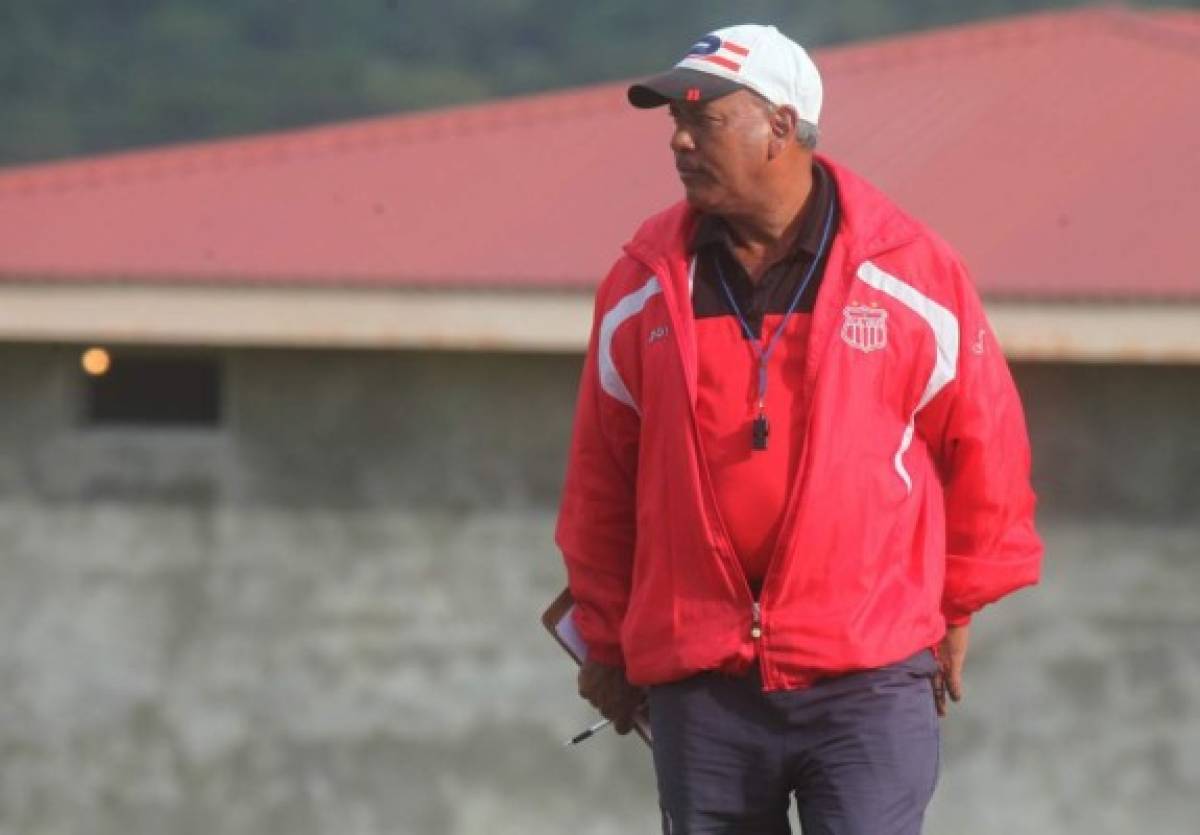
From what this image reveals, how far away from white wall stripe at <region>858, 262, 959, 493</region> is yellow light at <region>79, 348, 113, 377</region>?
204 inches

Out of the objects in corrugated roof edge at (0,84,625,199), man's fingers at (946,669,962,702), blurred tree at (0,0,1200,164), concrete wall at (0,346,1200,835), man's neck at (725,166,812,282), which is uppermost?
man's neck at (725,166,812,282)

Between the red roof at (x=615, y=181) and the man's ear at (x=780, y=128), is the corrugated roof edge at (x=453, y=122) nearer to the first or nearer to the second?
the red roof at (x=615, y=181)

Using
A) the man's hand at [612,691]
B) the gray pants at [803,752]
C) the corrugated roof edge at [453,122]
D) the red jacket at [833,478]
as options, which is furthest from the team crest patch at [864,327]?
the corrugated roof edge at [453,122]

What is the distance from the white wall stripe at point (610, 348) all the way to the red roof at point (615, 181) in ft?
12.4

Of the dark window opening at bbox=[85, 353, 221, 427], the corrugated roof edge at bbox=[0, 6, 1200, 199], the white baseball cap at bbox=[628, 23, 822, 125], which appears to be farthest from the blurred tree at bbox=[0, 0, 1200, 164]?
the white baseball cap at bbox=[628, 23, 822, 125]

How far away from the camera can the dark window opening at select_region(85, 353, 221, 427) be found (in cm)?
820

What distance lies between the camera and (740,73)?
3393 millimetres

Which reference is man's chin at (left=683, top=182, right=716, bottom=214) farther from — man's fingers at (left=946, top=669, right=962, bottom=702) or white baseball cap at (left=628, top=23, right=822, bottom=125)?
man's fingers at (left=946, top=669, right=962, bottom=702)

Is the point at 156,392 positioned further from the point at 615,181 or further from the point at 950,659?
the point at 950,659

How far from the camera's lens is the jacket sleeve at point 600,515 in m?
3.59

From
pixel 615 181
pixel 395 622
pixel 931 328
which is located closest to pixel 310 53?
pixel 615 181

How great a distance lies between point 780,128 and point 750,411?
41cm

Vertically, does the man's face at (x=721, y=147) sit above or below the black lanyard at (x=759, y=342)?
above

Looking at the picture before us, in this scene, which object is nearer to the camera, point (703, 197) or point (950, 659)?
point (703, 197)
